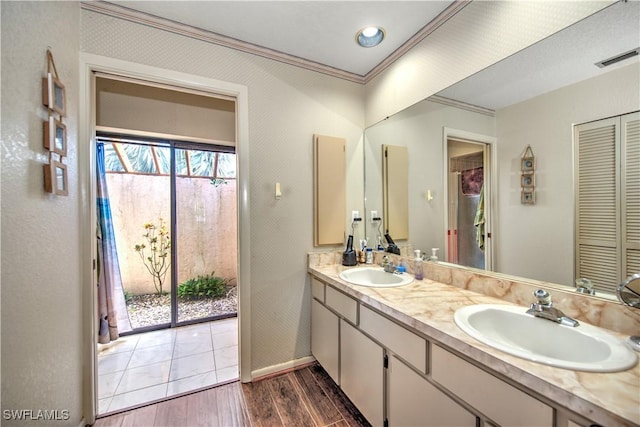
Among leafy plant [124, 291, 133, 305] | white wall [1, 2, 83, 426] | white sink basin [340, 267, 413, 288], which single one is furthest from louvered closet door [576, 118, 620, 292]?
leafy plant [124, 291, 133, 305]

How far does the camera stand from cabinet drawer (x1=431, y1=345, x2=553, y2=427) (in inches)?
27.5

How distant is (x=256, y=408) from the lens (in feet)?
5.35

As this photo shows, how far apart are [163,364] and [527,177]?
2.94 meters

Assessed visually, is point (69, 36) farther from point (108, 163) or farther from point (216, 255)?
point (216, 255)

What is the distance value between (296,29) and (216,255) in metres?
2.62

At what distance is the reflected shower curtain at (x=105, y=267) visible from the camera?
2418 mm

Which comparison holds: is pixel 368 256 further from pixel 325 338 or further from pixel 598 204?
pixel 598 204

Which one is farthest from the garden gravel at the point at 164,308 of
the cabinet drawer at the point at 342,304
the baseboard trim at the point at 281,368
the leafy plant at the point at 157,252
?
the cabinet drawer at the point at 342,304

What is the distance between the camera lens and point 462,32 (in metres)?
1.45

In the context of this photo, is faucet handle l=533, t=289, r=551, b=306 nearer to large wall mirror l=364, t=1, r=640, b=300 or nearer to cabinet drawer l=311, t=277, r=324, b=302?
large wall mirror l=364, t=1, r=640, b=300

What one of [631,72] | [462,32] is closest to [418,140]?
[462,32]

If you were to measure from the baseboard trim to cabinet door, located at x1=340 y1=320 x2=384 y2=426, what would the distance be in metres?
0.53

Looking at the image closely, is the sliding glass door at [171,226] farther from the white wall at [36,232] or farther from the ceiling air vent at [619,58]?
the ceiling air vent at [619,58]

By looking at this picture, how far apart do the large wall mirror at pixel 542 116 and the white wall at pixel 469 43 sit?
5 centimetres
